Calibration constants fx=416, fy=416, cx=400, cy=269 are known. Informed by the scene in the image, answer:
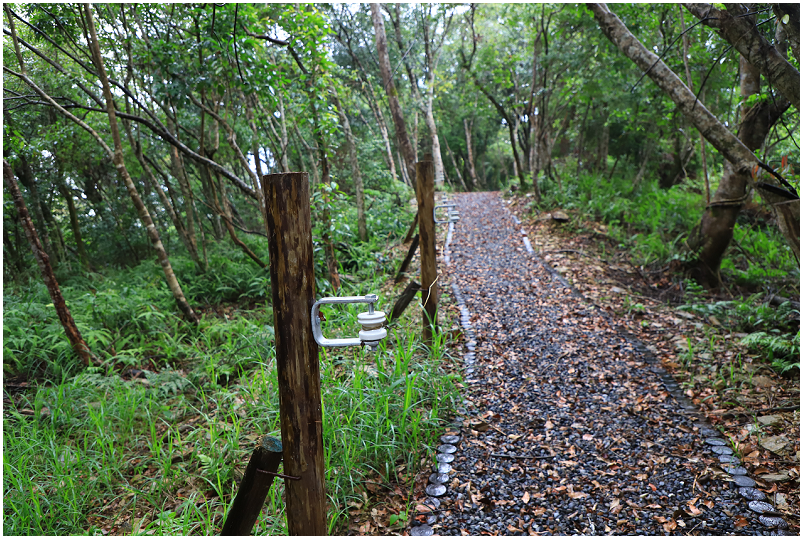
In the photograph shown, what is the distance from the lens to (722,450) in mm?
3061

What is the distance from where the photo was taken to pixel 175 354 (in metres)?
5.20

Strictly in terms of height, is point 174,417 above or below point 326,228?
below

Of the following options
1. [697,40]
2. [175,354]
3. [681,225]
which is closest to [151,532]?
[175,354]

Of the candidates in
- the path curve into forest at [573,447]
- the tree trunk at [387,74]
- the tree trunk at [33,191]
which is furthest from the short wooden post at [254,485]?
the tree trunk at [33,191]

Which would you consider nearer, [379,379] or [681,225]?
[379,379]

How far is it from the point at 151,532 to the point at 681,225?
8636 millimetres

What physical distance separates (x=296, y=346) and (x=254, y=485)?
0.59 m

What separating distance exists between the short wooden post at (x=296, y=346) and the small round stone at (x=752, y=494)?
8.78 feet

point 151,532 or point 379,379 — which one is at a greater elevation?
point 379,379

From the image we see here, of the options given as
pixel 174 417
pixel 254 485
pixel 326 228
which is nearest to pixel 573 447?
pixel 254 485

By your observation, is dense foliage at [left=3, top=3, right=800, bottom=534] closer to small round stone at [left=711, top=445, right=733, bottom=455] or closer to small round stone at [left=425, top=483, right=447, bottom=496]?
small round stone at [left=425, top=483, right=447, bottom=496]

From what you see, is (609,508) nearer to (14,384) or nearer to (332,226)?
(332,226)

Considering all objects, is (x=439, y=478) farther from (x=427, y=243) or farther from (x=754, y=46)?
(x=754, y=46)

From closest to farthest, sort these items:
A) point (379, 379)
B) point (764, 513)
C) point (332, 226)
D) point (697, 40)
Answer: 1. point (764, 513)
2. point (379, 379)
3. point (332, 226)
4. point (697, 40)
